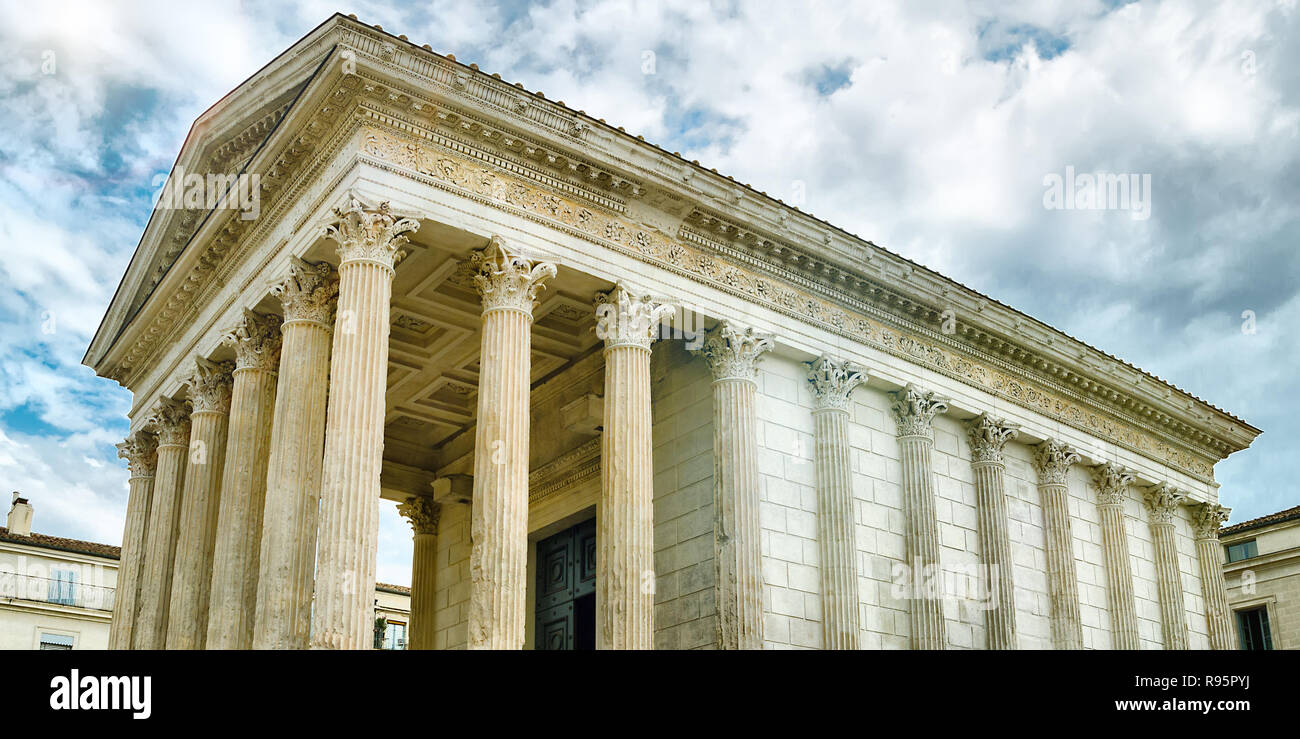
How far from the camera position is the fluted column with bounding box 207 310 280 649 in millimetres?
17984

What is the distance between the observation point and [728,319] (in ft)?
65.8

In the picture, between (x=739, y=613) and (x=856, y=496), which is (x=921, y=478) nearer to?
(x=856, y=496)

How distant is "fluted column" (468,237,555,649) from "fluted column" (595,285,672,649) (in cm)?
131

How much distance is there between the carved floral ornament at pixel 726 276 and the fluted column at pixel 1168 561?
3.08 ft

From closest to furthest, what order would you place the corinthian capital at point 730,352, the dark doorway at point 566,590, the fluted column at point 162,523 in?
the corinthian capital at point 730,352 < the fluted column at point 162,523 < the dark doorway at point 566,590

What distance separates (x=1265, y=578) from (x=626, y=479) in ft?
92.0

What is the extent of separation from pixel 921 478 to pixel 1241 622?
22.5 metres

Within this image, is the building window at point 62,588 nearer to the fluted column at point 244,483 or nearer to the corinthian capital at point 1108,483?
the fluted column at point 244,483

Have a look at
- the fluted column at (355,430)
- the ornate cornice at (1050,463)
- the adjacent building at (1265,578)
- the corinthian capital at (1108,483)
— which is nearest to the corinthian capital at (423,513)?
the fluted column at (355,430)

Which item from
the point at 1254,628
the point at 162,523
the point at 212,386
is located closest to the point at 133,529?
the point at 162,523

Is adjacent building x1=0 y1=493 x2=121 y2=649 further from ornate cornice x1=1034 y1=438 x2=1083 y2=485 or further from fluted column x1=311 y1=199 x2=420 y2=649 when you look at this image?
ornate cornice x1=1034 y1=438 x2=1083 y2=485

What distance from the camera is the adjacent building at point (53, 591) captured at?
123 feet

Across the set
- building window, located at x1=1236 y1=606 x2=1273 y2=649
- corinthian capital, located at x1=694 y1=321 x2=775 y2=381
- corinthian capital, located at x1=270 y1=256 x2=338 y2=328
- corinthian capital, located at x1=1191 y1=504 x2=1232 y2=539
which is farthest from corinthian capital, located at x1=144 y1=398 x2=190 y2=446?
building window, located at x1=1236 y1=606 x2=1273 y2=649
